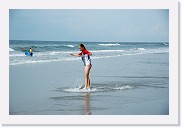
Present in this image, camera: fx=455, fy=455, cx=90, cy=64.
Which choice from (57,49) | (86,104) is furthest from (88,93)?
(57,49)

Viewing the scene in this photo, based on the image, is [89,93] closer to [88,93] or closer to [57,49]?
[88,93]

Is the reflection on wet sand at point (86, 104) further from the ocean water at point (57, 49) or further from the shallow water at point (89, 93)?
the ocean water at point (57, 49)

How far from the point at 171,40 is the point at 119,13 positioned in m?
1.24

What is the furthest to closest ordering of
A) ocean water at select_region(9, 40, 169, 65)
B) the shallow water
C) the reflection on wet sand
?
ocean water at select_region(9, 40, 169, 65) < the shallow water < the reflection on wet sand

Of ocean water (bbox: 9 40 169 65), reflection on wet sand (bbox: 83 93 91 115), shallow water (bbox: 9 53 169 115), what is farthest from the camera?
ocean water (bbox: 9 40 169 65)

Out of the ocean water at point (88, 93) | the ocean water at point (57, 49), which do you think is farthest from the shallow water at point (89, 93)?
the ocean water at point (57, 49)

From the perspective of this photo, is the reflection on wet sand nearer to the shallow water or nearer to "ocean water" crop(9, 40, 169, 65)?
the shallow water

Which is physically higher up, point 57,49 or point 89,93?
point 57,49

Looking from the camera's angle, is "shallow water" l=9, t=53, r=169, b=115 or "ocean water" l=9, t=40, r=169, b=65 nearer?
"shallow water" l=9, t=53, r=169, b=115

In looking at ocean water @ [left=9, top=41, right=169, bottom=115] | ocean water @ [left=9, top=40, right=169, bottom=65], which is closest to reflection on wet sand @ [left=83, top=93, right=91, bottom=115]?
ocean water @ [left=9, top=41, right=169, bottom=115]

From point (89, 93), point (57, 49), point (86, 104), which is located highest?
point (57, 49)

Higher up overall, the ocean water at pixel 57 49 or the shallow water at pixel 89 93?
the ocean water at pixel 57 49

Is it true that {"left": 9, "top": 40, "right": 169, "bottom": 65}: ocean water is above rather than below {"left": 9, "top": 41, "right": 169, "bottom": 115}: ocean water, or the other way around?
above
